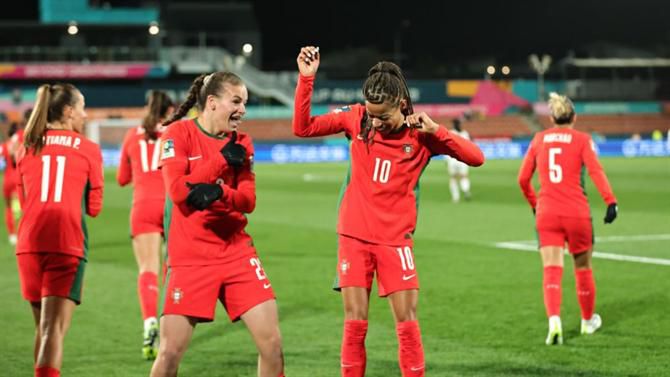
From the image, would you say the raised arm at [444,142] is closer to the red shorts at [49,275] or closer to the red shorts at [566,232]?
the red shorts at [49,275]

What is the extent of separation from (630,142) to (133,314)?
5036 cm

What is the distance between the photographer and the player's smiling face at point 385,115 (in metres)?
6.16

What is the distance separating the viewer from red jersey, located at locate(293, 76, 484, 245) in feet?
20.9

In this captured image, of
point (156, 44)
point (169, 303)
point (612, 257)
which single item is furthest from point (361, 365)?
point (156, 44)

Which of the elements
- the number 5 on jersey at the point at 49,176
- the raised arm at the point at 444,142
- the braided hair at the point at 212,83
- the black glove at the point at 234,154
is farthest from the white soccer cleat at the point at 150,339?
the black glove at the point at 234,154

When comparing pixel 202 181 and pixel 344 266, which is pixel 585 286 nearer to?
pixel 344 266

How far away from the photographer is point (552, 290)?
9.10 meters

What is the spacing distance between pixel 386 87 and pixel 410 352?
1.56 m

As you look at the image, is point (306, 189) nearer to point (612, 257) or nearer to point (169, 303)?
point (612, 257)

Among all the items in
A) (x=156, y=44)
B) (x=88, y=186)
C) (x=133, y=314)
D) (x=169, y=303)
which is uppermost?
(x=156, y=44)

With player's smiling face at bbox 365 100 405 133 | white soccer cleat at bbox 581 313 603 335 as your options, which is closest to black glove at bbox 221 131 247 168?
player's smiling face at bbox 365 100 405 133

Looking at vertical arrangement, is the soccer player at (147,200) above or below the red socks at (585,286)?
above

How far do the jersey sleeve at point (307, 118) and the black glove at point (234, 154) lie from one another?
2.93ft

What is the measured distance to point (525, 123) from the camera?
7419cm
